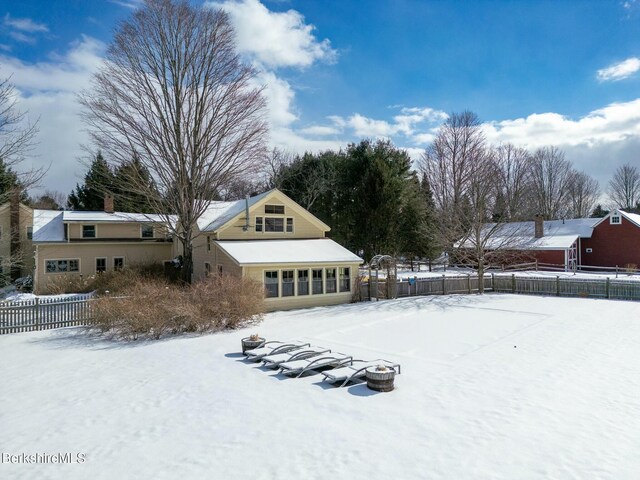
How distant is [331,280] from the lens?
21000mm

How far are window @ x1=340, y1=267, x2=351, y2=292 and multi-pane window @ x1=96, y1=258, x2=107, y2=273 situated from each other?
18018mm

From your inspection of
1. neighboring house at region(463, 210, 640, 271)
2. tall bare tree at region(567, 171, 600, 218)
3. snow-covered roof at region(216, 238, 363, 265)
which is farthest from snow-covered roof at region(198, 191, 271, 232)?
tall bare tree at region(567, 171, 600, 218)

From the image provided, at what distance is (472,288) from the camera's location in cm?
2508

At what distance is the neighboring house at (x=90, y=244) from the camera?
26.7 m

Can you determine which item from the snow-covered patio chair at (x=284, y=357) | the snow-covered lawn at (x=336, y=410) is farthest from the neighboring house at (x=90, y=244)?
the snow-covered patio chair at (x=284, y=357)

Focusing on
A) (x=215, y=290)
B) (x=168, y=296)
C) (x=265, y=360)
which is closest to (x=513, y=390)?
(x=265, y=360)

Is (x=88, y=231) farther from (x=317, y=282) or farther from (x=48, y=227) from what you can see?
(x=317, y=282)

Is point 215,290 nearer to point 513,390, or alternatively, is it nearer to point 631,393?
point 513,390

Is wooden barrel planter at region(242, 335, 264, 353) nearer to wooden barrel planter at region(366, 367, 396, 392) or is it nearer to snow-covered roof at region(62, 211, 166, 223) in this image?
wooden barrel planter at region(366, 367, 396, 392)

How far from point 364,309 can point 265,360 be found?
951cm

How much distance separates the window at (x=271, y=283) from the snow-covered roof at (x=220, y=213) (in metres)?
4.34

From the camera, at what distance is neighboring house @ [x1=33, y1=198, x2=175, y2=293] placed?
26703 millimetres

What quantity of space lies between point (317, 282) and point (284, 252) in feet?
7.59

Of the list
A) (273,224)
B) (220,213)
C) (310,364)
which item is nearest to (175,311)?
(310,364)
